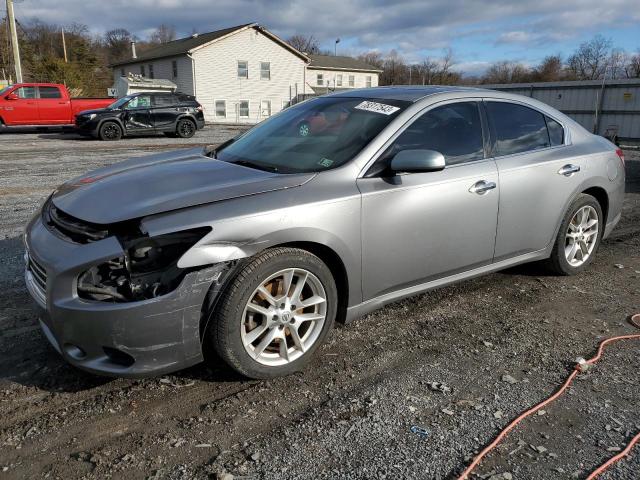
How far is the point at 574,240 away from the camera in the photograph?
15.8ft

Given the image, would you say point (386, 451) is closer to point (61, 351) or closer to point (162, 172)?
point (61, 351)

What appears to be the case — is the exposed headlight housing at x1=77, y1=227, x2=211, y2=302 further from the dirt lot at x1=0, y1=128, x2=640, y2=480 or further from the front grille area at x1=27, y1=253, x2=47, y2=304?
the dirt lot at x1=0, y1=128, x2=640, y2=480

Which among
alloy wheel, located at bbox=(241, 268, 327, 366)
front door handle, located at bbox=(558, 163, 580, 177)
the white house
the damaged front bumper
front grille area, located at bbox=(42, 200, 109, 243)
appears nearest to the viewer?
the damaged front bumper

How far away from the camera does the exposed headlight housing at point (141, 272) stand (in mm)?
2588

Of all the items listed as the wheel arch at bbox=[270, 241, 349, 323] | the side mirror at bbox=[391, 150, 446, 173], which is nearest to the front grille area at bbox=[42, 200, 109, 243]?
the wheel arch at bbox=[270, 241, 349, 323]

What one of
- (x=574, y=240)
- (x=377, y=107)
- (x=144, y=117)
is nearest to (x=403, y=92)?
(x=377, y=107)

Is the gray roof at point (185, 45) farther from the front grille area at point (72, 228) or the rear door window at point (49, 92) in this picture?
the front grille area at point (72, 228)

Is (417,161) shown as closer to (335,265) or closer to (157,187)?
(335,265)

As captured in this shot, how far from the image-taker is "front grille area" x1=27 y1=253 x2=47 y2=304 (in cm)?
271

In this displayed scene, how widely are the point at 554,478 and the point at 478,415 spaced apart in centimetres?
51

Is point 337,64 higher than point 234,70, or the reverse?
point 337,64

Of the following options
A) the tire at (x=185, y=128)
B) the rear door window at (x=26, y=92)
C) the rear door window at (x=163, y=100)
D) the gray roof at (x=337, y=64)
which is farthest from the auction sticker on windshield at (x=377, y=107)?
the gray roof at (x=337, y=64)

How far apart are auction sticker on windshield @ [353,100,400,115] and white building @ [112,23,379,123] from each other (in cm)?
3469

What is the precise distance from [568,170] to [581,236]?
77 centimetres
